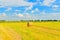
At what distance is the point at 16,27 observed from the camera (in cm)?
201

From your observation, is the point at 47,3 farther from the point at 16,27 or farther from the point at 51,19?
the point at 16,27

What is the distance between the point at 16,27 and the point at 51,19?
43 cm

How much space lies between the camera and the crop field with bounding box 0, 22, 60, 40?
77.4 inches

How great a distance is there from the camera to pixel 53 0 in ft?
6.61

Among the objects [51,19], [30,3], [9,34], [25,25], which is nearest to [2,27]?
[9,34]

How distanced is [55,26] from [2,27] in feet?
2.06

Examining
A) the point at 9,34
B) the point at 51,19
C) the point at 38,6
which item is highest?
the point at 38,6

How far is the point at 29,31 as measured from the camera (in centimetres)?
200

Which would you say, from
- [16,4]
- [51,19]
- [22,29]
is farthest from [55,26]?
[16,4]

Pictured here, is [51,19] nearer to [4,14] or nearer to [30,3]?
[30,3]

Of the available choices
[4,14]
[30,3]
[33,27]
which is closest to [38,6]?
[30,3]

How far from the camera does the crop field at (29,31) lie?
1.96 meters

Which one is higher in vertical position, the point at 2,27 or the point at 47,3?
the point at 47,3

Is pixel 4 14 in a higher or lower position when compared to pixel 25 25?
higher
